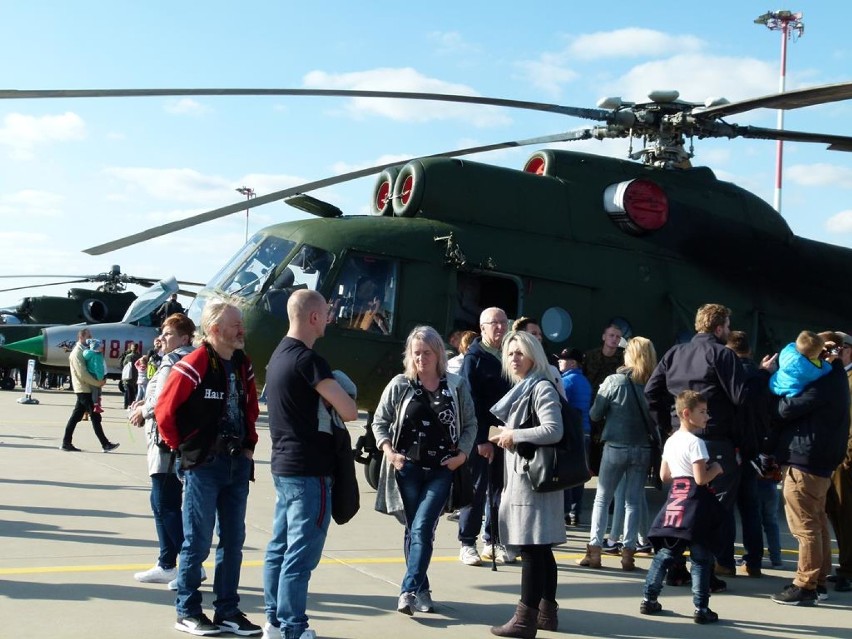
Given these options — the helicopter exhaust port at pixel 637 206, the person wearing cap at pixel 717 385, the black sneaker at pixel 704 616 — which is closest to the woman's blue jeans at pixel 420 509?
the black sneaker at pixel 704 616

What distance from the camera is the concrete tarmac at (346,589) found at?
5102mm

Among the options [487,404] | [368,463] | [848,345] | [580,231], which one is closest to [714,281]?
[580,231]

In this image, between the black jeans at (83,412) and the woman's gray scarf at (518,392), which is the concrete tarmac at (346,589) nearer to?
the woman's gray scarf at (518,392)

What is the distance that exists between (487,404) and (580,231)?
428 centimetres

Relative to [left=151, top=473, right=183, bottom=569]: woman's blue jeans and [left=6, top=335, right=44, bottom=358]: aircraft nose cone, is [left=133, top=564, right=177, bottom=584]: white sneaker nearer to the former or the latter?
[left=151, top=473, right=183, bottom=569]: woman's blue jeans

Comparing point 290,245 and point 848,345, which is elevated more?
point 290,245

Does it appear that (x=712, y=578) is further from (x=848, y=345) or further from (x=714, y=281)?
(x=714, y=281)

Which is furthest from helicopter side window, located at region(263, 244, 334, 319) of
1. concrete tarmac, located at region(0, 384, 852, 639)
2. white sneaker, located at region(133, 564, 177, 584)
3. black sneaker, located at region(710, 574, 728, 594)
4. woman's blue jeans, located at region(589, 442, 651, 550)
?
black sneaker, located at region(710, 574, 728, 594)

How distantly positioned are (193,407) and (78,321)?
26.9 m

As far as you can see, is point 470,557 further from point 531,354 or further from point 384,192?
point 384,192

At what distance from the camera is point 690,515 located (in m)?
5.62

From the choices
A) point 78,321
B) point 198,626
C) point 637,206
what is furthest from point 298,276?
point 78,321

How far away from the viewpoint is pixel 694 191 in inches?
441

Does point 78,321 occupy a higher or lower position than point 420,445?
higher
